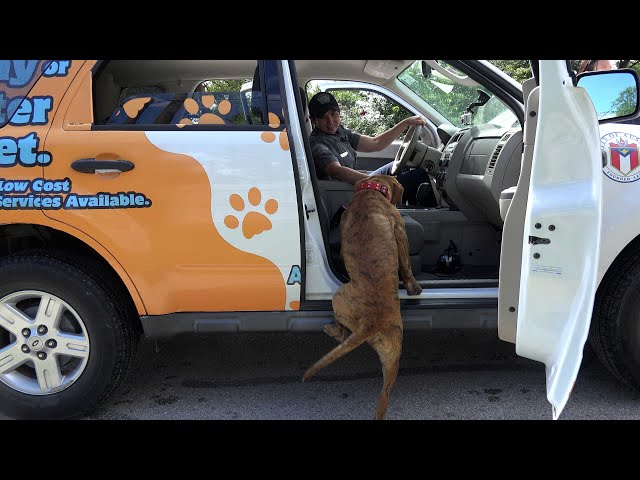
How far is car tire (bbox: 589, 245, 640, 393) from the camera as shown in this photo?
2.89 metres

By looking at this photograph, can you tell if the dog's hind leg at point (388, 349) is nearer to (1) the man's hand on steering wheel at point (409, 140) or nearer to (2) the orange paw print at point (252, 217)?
(2) the orange paw print at point (252, 217)

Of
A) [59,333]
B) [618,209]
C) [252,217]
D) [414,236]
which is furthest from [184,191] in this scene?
[618,209]

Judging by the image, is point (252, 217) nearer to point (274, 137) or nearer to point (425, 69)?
point (274, 137)

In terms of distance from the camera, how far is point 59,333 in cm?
286

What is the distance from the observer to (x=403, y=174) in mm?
4582

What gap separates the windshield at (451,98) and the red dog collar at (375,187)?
978mm

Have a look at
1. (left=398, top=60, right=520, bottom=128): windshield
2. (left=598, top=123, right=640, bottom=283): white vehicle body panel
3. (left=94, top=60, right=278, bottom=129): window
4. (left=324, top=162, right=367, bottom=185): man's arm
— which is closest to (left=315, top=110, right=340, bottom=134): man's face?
(left=324, top=162, right=367, bottom=185): man's arm

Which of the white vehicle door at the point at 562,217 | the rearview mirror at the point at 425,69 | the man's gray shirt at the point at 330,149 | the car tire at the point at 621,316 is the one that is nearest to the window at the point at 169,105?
the man's gray shirt at the point at 330,149

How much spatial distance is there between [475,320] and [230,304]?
4.08ft

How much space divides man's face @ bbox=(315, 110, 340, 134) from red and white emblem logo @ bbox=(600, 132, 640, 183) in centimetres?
183

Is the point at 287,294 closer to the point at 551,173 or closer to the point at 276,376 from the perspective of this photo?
the point at 276,376

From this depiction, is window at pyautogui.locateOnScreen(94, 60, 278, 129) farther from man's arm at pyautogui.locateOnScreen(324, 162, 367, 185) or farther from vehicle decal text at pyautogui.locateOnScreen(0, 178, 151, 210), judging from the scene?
man's arm at pyautogui.locateOnScreen(324, 162, 367, 185)

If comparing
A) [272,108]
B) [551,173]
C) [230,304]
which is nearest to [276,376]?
[230,304]

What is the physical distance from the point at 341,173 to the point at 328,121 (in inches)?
20.1
